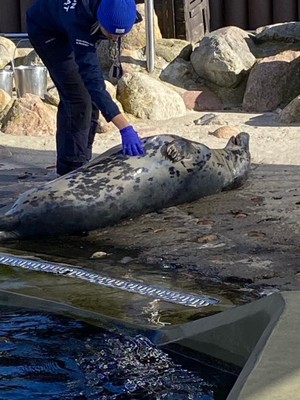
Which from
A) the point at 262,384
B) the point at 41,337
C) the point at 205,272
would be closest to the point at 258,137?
the point at 205,272

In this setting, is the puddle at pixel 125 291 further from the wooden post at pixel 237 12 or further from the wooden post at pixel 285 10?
the wooden post at pixel 237 12

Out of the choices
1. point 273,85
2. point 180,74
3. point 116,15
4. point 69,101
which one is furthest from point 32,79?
point 116,15

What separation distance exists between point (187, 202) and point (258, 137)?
98.8 inches

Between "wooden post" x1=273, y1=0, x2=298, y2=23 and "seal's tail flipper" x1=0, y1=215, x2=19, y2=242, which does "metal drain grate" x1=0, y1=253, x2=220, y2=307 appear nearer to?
"seal's tail flipper" x1=0, y1=215, x2=19, y2=242

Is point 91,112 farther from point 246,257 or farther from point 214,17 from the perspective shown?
point 214,17

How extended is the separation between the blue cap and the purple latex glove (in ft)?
1.88

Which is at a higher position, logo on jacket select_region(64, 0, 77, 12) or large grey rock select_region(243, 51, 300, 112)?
logo on jacket select_region(64, 0, 77, 12)

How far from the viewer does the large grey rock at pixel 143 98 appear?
9914 mm

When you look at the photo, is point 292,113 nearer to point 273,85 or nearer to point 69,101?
point 273,85

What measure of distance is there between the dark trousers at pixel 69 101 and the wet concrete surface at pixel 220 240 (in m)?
0.52

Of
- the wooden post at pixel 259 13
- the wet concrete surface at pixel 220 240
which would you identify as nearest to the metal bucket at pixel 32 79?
the wooden post at pixel 259 13

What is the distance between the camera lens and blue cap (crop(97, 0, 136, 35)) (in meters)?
5.47

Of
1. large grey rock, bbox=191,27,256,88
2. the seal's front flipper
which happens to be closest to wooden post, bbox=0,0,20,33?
large grey rock, bbox=191,27,256,88

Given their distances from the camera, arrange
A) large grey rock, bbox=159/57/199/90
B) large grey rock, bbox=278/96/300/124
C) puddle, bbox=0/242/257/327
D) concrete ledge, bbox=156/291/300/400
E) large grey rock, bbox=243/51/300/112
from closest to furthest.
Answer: concrete ledge, bbox=156/291/300/400, puddle, bbox=0/242/257/327, large grey rock, bbox=278/96/300/124, large grey rock, bbox=243/51/300/112, large grey rock, bbox=159/57/199/90
